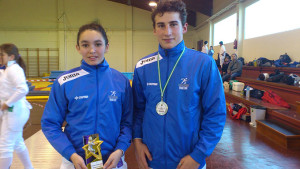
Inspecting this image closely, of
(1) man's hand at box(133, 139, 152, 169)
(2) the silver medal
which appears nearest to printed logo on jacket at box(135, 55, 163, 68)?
(2) the silver medal

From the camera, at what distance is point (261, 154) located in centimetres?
317

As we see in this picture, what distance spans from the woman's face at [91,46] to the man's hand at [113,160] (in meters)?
0.66

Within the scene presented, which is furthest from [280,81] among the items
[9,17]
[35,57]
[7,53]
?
[9,17]

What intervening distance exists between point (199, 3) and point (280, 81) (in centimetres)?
883

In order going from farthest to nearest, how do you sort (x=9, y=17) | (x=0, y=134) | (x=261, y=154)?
(x=9, y=17)
(x=261, y=154)
(x=0, y=134)

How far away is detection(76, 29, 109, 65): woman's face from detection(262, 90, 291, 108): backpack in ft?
16.1

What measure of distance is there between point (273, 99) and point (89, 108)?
17.0 feet

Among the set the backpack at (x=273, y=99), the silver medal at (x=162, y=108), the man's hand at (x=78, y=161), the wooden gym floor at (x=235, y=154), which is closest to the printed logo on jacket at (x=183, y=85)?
the silver medal at (x=162, y=108)

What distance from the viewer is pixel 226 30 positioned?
11.3 meters

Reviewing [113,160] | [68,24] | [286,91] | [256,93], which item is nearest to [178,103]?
[113,160]

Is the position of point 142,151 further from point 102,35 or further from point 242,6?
point 242,6

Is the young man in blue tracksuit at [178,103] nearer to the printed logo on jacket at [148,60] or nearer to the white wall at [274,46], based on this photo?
the printed logo on jacket at [148,60]

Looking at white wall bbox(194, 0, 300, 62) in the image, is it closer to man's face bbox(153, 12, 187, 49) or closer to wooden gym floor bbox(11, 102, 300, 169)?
wooden gym floor bbox(11, 102, 300, 169)

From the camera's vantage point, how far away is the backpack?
4865mm
